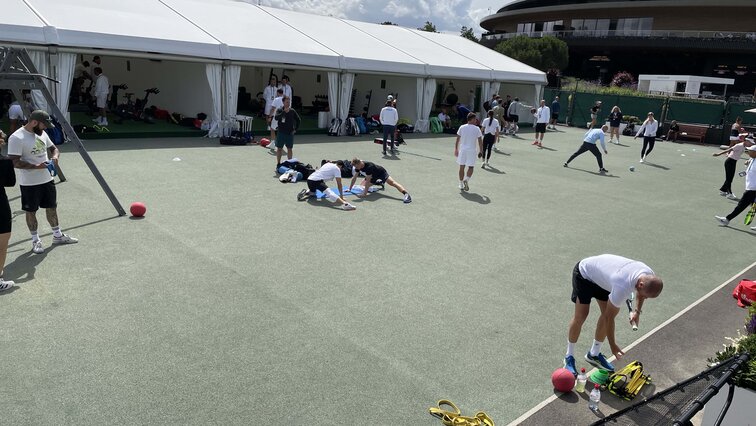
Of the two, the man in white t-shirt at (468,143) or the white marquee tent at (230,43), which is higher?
the white marquee tent at (230,43)

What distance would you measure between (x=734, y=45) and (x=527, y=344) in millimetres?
59616

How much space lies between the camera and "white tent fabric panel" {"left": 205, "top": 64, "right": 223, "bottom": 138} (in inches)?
631

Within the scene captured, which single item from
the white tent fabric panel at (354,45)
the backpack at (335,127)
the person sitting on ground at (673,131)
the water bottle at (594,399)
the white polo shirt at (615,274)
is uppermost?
the white tent fabric panel at (354,45)

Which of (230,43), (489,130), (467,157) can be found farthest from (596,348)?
(230,43)

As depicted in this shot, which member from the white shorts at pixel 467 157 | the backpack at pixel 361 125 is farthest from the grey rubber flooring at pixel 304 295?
the backpack at pixel 361 125

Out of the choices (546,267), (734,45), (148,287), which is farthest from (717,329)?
(734,45)

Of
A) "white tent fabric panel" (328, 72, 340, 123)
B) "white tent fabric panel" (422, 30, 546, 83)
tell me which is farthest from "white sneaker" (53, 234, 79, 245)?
"white tent fabric panel" (422, 30, 546, 83)

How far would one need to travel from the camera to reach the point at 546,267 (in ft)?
24.0

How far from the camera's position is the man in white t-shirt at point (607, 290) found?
3.98 metres

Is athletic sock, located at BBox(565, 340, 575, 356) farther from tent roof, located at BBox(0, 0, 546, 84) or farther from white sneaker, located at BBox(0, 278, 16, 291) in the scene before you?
tent roof, located at BBox(0, 0, 546, 84)

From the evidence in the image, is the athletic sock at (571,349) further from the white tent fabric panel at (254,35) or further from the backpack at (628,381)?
the white tent fabric panel at (254,35)

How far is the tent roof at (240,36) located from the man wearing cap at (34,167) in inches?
325

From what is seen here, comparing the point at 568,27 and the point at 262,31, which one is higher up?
the point at 568,27

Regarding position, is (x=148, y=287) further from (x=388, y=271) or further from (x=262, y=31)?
(x=262, y=31)
